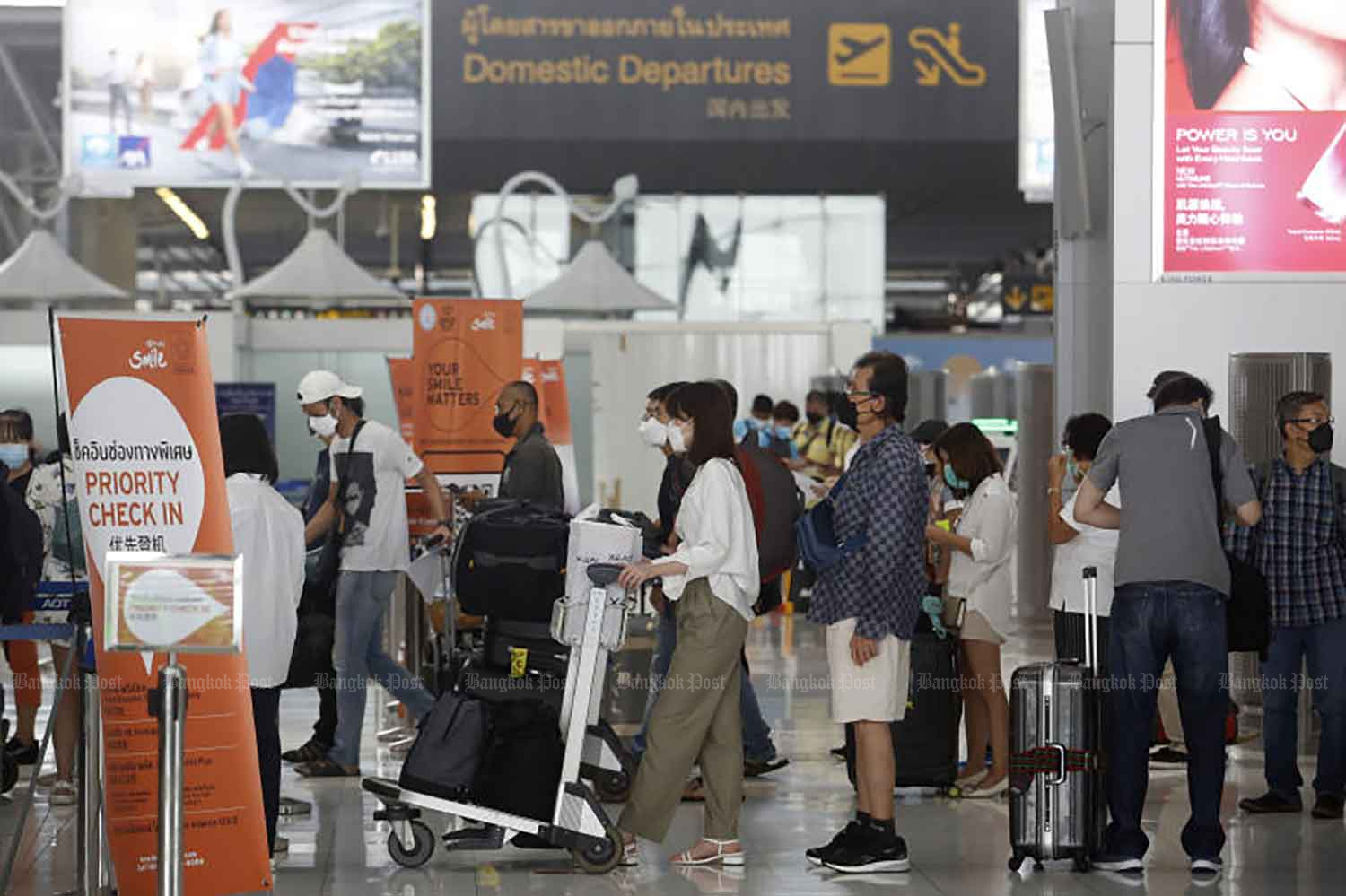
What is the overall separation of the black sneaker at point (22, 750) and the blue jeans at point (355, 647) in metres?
1.15

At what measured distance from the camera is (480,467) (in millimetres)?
10242

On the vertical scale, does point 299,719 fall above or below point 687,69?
below

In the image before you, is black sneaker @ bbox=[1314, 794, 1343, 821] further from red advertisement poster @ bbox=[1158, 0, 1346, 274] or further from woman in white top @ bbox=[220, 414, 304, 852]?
woman in white top @ bbox=[220, 414, 304, 852]

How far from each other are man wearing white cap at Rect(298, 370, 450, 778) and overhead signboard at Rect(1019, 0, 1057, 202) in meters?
13.0

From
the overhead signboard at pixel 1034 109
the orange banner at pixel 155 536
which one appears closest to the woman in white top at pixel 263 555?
the orange banner at pixel 155 536

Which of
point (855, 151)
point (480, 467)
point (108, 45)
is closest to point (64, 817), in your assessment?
point (480, 467)

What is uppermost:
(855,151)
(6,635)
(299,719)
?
(855,151)

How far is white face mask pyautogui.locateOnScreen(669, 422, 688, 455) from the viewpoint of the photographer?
650 cm

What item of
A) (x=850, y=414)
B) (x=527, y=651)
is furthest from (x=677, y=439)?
(x=527, y=651)

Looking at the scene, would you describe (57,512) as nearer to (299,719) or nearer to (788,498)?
(299,719)

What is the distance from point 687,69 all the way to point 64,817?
1754cm

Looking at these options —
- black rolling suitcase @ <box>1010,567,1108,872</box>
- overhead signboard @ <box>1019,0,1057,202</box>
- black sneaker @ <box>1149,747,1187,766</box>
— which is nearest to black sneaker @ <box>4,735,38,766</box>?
black rolling suitcase @ <box>1010,567,1108,872</box>

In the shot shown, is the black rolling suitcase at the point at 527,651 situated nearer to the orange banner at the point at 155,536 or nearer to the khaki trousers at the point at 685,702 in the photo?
the khaki trousers at the point at 685,702

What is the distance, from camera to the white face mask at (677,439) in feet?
21.3
